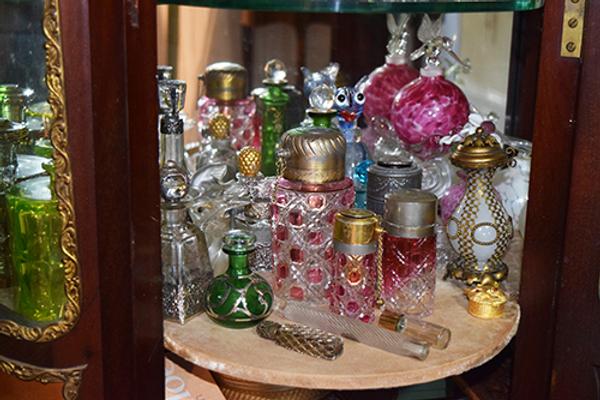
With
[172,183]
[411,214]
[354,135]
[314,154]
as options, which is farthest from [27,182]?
[354,135]

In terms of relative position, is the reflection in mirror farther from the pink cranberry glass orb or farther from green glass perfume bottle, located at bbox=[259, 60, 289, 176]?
the pink cranberry glass orb

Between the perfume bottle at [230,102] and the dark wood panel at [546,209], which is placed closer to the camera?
the dark wood panel at [546,209]

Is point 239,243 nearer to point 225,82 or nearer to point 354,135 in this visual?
point 354,135

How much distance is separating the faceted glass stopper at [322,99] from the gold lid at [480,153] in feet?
0.60

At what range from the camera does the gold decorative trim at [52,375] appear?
3.07ft

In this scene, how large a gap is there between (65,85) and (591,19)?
0.53 meters

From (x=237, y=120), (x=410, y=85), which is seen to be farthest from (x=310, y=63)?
(x=410, y=85)

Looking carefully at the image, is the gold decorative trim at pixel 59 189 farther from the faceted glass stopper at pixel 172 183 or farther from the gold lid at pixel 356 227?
the gold lid at pixel 356 227

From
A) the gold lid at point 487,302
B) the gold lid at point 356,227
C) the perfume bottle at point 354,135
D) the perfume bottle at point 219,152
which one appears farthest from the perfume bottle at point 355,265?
the perfume bottle at point 219,152

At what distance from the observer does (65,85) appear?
2.77 ft

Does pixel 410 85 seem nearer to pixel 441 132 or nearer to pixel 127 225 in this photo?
pixel 441 132

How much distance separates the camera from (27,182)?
96 cm

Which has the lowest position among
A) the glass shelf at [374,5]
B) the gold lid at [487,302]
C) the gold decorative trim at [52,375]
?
the gold decorative trim at [52,375]

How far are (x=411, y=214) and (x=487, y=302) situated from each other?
0.48 feet
